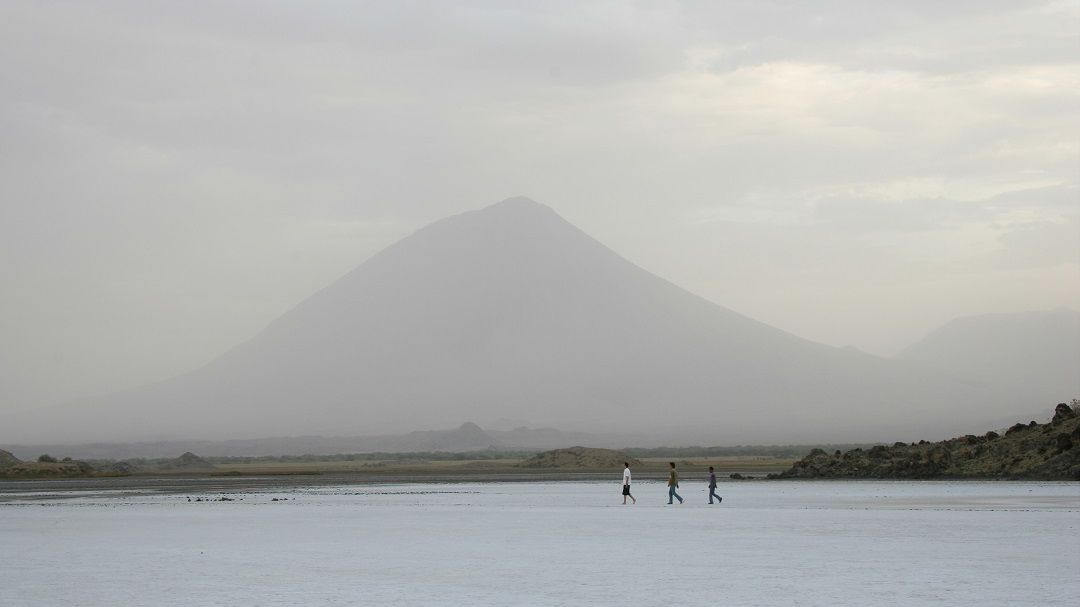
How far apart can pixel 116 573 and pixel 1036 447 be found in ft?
153

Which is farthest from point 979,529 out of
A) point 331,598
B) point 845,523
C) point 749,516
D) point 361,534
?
point 331,598

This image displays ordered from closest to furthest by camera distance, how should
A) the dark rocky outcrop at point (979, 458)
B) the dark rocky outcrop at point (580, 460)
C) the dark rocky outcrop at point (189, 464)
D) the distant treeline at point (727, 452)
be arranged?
the dark rocky outcrop at point (979, 458)
the dark rocky outcrop at point (580, 460)
the dark rocky outcrop at point (189, 464)
the distant treeline at point (727, 452)

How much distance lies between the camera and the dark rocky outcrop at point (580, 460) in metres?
98.2

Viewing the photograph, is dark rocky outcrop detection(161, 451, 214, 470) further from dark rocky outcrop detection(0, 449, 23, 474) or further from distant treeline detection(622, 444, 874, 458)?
distant treeline detection(622, 444, 874, 458)

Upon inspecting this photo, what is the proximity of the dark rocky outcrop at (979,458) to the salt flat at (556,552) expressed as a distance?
1124 centimetres

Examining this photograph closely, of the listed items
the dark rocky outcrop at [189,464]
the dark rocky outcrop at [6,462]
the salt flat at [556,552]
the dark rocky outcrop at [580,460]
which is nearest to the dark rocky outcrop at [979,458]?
the salt flat at [556,552]

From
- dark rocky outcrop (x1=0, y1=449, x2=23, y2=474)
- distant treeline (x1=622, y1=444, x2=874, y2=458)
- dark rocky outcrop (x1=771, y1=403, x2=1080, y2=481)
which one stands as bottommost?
dark rocky outcrop (x1=771, y1=403, x2=1080, y2=481)

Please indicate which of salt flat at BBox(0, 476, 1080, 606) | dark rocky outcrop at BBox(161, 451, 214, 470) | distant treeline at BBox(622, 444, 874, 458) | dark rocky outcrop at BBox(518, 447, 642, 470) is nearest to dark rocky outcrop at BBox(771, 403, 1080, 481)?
salt flat at BBox(0, 476, 1080, 606)

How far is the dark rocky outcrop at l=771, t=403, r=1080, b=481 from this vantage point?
59.7 meters

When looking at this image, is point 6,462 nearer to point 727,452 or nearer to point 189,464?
point 189,464

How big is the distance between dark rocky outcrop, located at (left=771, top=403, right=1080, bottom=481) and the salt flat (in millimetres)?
11238

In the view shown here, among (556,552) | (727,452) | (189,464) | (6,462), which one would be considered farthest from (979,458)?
(727,452)

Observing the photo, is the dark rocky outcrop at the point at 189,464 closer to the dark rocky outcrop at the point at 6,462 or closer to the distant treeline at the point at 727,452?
the dark rocky outcrop at the point at 6,462

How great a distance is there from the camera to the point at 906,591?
21.7 metres
